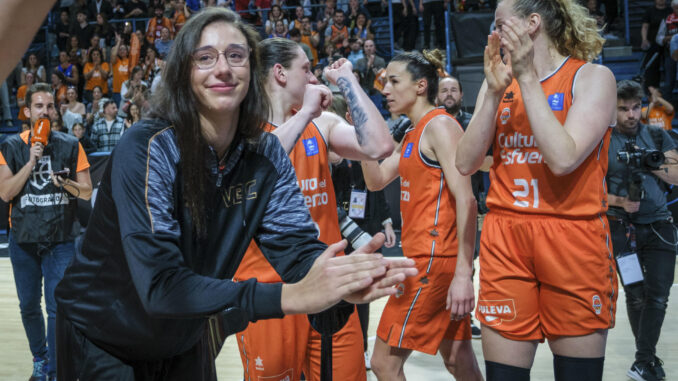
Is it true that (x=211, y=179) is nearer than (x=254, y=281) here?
No

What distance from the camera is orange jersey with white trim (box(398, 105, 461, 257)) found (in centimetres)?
363

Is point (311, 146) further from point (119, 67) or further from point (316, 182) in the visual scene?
point (119, 67)

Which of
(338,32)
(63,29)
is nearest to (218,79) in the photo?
(338,32)

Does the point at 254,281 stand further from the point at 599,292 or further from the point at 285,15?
the point at 285,15

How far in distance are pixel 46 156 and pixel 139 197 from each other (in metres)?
3.63

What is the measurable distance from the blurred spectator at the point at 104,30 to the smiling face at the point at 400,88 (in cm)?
1444

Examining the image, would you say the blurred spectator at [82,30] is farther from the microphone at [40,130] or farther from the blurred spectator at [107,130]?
the microphone at [40,130]

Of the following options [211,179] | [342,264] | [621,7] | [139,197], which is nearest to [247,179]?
[211,179]

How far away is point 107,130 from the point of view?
1253 cm

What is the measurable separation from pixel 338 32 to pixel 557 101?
39.6 feet

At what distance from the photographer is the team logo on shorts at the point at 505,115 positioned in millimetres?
2814

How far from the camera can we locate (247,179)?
2117 mm

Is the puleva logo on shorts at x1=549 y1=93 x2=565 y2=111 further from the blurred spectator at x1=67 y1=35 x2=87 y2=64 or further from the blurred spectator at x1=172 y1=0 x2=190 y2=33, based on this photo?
the blurred spectator at x1=67 y1=35 x2=87 y2=64

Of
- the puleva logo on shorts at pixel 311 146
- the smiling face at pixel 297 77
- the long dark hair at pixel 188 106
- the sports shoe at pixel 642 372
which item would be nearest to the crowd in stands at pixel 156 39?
the sports shoe at pixel 642 372
